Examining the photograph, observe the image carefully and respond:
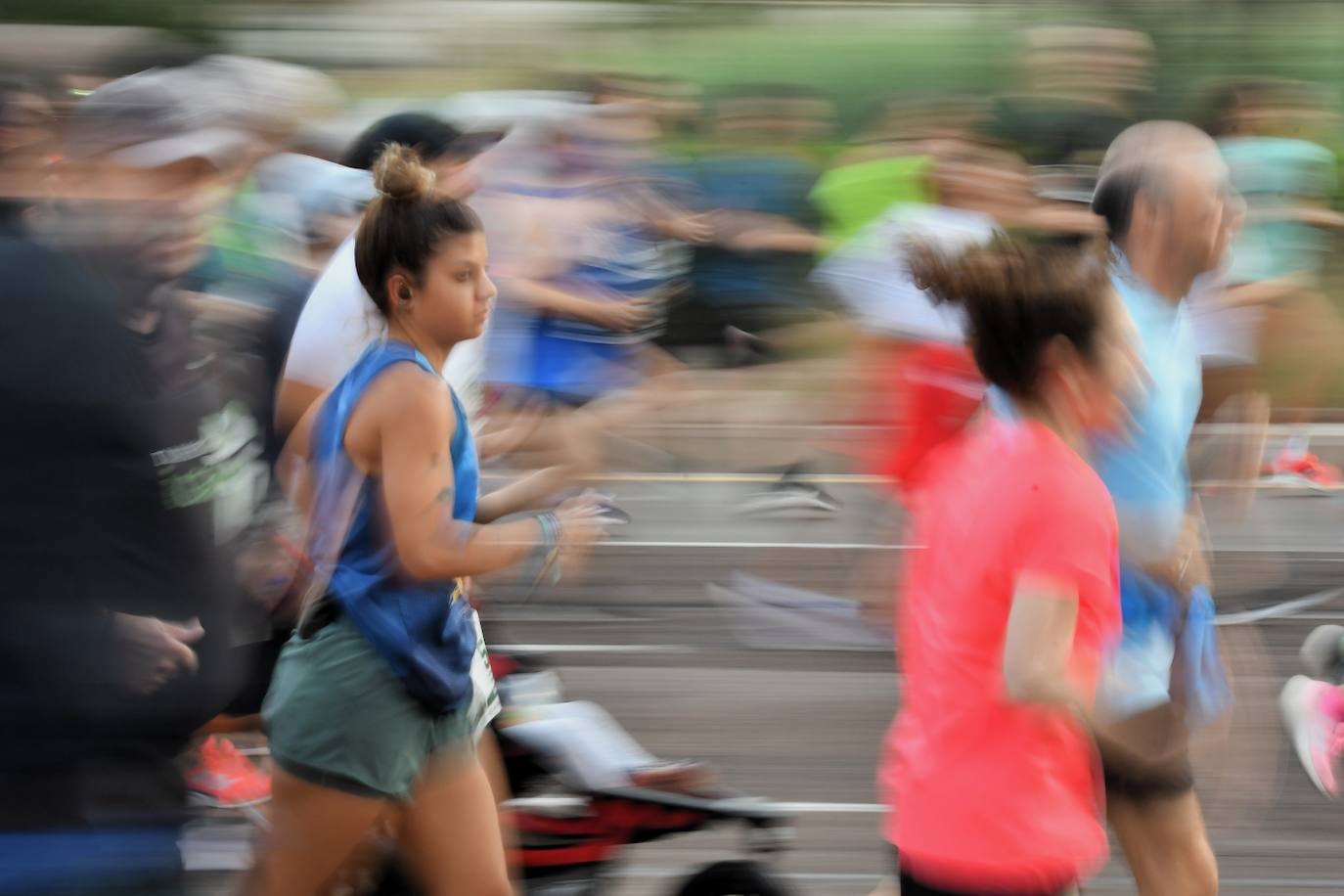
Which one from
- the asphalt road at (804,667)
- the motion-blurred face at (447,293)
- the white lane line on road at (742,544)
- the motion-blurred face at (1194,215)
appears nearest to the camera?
the motion-blurred face at (447,293)

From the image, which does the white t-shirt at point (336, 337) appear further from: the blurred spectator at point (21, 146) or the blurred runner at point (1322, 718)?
the blurred runner at point (1322, 718)

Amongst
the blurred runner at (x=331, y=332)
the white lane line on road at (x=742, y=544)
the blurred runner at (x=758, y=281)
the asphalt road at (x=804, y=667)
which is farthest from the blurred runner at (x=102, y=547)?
the blurred runner at (x=758, y=281)

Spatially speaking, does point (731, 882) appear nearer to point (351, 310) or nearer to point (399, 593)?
point (399, 593)

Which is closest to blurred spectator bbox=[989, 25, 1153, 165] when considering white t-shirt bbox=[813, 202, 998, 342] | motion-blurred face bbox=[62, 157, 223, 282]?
white t-shirt bbox=[813, 202, 998, 342]

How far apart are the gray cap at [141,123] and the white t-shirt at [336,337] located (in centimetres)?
46

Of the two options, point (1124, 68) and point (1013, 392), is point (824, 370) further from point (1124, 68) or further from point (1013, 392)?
point (1013, 392)

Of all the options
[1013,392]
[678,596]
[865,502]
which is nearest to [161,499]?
[1013,392]

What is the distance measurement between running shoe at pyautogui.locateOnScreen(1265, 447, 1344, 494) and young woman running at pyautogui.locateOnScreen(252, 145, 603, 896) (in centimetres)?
813

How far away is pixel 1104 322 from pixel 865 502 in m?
7.15

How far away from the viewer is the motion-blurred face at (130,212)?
2.81 meters

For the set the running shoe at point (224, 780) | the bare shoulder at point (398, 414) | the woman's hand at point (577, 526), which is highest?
the bare shoulder at point (398, 414)

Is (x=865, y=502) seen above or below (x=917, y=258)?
below

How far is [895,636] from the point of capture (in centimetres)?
761

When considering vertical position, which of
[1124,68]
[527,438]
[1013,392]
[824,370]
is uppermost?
[1013,392]
